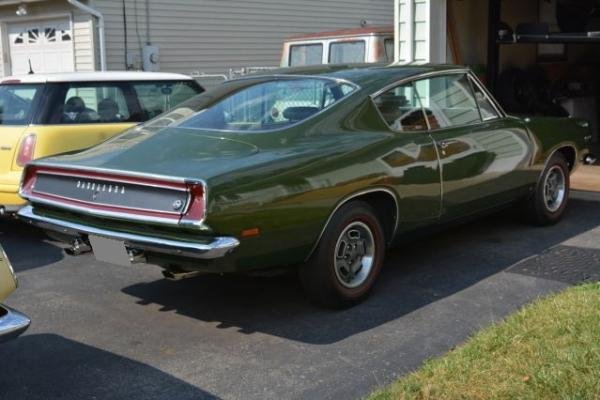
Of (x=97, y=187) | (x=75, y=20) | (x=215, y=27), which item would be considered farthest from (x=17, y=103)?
(x=215, y=27)

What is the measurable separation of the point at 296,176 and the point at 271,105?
998 millimetres

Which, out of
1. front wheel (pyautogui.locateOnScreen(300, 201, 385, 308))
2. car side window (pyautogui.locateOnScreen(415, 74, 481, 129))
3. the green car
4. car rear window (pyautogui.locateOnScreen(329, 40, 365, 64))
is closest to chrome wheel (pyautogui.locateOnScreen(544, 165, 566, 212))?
the green car

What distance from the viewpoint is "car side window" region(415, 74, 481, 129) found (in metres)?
5.56

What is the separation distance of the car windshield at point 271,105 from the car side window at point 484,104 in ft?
4.67

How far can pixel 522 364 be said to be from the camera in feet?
11.9

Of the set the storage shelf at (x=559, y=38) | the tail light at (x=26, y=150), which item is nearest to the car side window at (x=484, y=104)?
the storage shelf at (x=559, y=38)

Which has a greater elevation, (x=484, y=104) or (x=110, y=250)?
(x=484, y=104)

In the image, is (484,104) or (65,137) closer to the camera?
(484,104)

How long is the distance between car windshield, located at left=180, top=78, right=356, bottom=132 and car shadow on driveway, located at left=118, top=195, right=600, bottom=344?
1.18 m

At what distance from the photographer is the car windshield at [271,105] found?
4.96m

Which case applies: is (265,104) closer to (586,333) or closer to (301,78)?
(301,78)

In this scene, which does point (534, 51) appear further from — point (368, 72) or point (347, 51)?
point (368, 72)

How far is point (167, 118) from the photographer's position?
5.48 metres

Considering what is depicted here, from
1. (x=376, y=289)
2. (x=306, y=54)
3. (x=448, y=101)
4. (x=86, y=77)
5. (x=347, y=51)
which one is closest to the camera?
(x=376, y=289)
